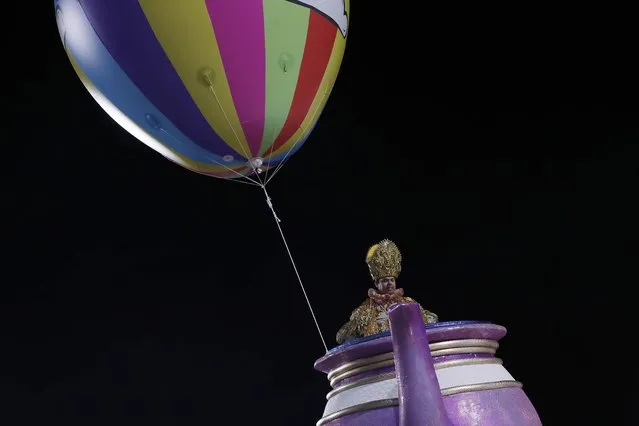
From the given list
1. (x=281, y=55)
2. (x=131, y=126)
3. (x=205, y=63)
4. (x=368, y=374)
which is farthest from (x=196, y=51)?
(x=368, y=374)

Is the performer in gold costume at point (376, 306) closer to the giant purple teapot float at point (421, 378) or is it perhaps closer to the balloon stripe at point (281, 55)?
the giant purple teapot float at point (421, 378)

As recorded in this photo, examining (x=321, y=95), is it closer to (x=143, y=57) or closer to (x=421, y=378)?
A: (x=143, y=57)

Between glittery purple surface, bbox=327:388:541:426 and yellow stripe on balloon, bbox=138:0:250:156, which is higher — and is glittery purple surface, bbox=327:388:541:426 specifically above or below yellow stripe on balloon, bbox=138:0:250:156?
below

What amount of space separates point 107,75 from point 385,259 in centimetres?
126

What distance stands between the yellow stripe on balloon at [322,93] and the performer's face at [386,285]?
1182 mm

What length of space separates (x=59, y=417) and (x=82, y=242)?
861mm

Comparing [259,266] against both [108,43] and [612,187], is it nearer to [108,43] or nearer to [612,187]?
[612,187]

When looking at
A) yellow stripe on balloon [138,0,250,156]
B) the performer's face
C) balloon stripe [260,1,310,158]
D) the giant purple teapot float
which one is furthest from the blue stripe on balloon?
the giant purple teapot float

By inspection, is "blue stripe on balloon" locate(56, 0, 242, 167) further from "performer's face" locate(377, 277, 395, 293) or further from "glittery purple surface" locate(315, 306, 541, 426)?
"glittery purple surface" locate(315, 306, 541, 426)

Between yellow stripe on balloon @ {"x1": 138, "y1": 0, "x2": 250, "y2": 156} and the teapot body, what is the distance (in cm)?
163

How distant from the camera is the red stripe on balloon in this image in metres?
2.81

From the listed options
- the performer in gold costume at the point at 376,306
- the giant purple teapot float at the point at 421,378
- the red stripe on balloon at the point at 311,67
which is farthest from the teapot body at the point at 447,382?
the red stripe on balloon at the point at 311,67

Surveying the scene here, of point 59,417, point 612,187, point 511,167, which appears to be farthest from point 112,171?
point 612,187

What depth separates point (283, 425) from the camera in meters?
4.41
